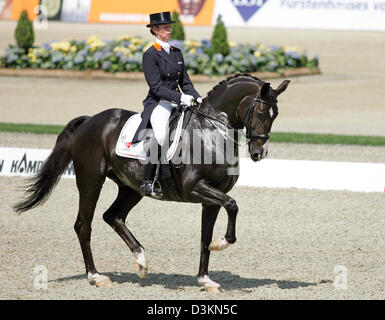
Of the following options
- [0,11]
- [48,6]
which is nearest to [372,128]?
[48,6]

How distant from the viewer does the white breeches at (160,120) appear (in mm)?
6789

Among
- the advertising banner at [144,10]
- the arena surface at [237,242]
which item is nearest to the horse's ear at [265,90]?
the arena surface at [237,242]

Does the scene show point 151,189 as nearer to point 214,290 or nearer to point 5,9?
point 214,290

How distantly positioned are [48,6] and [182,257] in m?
24.1

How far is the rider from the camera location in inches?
267

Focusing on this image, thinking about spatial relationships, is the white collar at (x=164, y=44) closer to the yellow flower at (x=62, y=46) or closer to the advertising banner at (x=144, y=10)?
the yellow flower at (x=62, y=46)

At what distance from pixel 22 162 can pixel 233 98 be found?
6242 mm

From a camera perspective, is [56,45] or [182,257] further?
[56,45]

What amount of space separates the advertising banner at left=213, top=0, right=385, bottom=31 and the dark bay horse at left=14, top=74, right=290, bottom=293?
19.5 metres

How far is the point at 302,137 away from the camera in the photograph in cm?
1480

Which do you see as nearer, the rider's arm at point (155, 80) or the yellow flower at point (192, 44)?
the rider's arm at point (155, 80)

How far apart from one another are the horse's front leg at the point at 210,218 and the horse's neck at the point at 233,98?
1.93 ft
